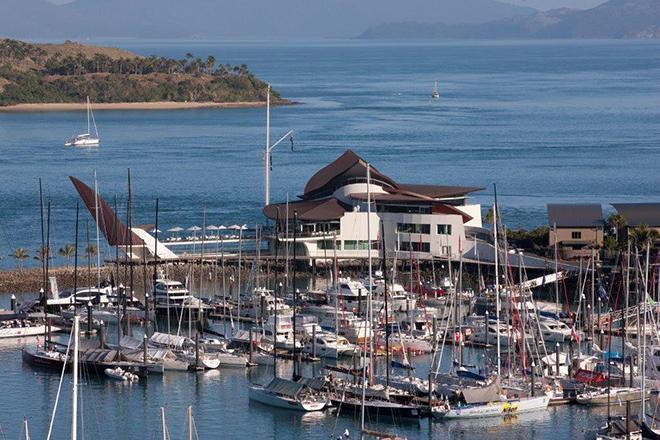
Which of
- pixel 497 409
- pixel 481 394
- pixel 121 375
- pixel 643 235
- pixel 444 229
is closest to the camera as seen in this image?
pixel 497 409

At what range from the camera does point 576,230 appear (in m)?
60.8

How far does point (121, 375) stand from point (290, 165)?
212 ft

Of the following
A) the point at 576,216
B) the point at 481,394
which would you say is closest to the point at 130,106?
the point at 576,216

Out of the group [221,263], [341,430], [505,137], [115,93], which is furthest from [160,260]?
[115,93]

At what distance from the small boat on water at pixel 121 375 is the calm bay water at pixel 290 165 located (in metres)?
0.35

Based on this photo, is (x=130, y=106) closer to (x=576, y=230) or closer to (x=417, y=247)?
(x=417, y=247)

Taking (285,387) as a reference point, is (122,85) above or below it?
above

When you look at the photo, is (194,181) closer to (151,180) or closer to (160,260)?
(151,180)

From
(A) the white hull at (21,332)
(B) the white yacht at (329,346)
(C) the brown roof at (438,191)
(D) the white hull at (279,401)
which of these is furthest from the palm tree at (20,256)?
(D) the white hull at (279,401)

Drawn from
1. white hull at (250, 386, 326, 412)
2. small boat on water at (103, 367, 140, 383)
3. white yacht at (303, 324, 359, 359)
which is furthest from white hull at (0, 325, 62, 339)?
white hull at (250, 386, 326, 412)

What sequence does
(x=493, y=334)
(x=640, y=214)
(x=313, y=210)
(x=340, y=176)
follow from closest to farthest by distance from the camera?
(x=493, y=334)
(x=640, y=214)
(x=313, y=210)
(x=340, y=176)

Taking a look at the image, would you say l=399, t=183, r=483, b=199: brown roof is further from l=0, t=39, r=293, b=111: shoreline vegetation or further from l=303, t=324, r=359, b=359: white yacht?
l=0, t=39, r=293, b=111: shoreline vegetation

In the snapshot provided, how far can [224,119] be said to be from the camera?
6176 inches

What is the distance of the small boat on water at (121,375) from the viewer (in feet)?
143
